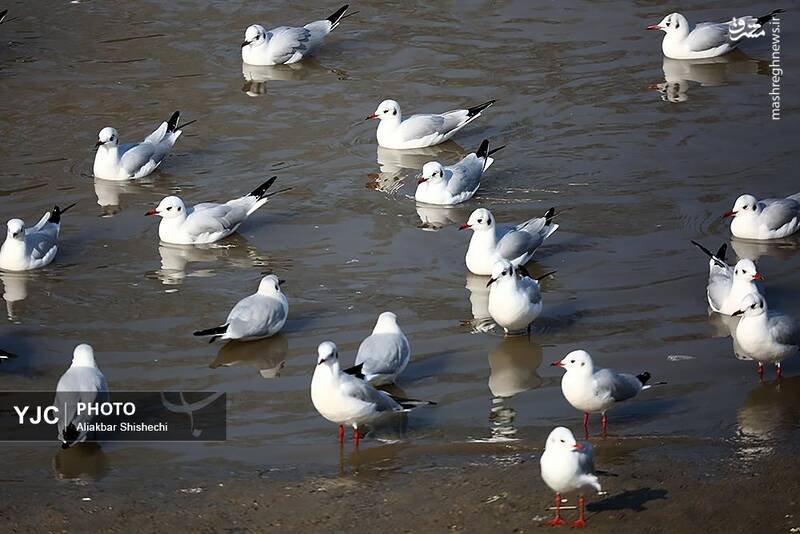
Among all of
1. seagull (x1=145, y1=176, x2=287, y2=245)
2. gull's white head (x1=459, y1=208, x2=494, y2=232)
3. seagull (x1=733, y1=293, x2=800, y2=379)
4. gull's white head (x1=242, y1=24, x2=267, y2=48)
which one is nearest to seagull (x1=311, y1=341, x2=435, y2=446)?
seagull (x1=733, y1=293, x2=800, y2=379)

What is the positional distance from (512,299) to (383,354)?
130 centimetres

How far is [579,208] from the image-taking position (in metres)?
13.0

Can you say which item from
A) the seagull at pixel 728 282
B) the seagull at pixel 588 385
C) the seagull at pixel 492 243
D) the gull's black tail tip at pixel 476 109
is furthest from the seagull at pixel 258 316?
the gull's black tail tip at pixel 476 109

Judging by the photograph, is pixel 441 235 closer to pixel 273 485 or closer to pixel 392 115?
pixel 392 115

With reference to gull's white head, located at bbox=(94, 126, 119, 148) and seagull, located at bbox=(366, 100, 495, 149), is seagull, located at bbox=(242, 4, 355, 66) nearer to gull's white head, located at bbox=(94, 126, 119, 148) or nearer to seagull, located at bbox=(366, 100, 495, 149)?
seagull, located at bbox=(366, 100, 495, 149)

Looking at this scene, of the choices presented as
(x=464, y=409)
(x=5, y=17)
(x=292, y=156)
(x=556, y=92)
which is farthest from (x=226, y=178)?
(x=5, y=17)

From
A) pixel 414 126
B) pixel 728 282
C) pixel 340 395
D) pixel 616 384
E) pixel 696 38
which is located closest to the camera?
pixel 340 395

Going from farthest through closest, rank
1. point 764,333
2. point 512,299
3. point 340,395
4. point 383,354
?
point 512,299
point 383,354
point 764,333
point 340,395

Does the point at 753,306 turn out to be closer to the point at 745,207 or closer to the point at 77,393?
the point at 745,207

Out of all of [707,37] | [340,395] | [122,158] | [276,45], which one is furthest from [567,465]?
[707,37]

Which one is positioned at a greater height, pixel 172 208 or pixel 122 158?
pixel 122 158

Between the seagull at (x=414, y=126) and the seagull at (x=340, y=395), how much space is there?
6.20 meters

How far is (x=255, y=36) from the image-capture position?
1702cm

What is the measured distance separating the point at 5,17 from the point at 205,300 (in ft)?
31.1
